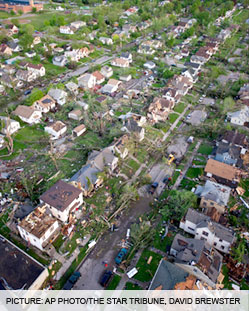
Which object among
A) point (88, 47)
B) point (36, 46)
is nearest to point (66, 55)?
point (88, 47)

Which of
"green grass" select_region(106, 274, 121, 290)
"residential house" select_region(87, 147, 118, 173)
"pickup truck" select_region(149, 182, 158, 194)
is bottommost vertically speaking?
"green grass" select_region(106, 274, 121, 290)

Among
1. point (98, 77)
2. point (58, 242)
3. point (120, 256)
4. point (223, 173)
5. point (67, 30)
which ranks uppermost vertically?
point (67, 30)

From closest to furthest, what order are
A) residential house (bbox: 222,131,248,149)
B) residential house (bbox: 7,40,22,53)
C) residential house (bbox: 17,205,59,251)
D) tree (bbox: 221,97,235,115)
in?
residential house (bbox: 17,205,59,251) → residential house (bbox: 222,131,248,149) → tree (bbox: 221,97,235,115) → residential house (bbox: 7,40,22,53)

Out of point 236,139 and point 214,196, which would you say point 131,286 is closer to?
point 214,196

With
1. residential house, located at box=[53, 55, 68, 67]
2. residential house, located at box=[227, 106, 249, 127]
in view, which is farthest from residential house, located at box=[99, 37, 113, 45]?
residential house, located at box=[227, 106, 249, 127]

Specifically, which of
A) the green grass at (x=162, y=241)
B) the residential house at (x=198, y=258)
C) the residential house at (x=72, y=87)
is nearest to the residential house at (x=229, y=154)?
the residential house at (x=198, y=258)

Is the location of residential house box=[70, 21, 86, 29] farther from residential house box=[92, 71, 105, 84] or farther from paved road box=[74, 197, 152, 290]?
paved road box=[74, 197, 152, 290]

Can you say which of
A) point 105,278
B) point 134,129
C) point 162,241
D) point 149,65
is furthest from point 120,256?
point 149,65

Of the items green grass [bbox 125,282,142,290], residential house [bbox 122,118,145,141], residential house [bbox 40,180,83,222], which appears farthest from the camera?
residential house [bbox 122,118,145,141]
